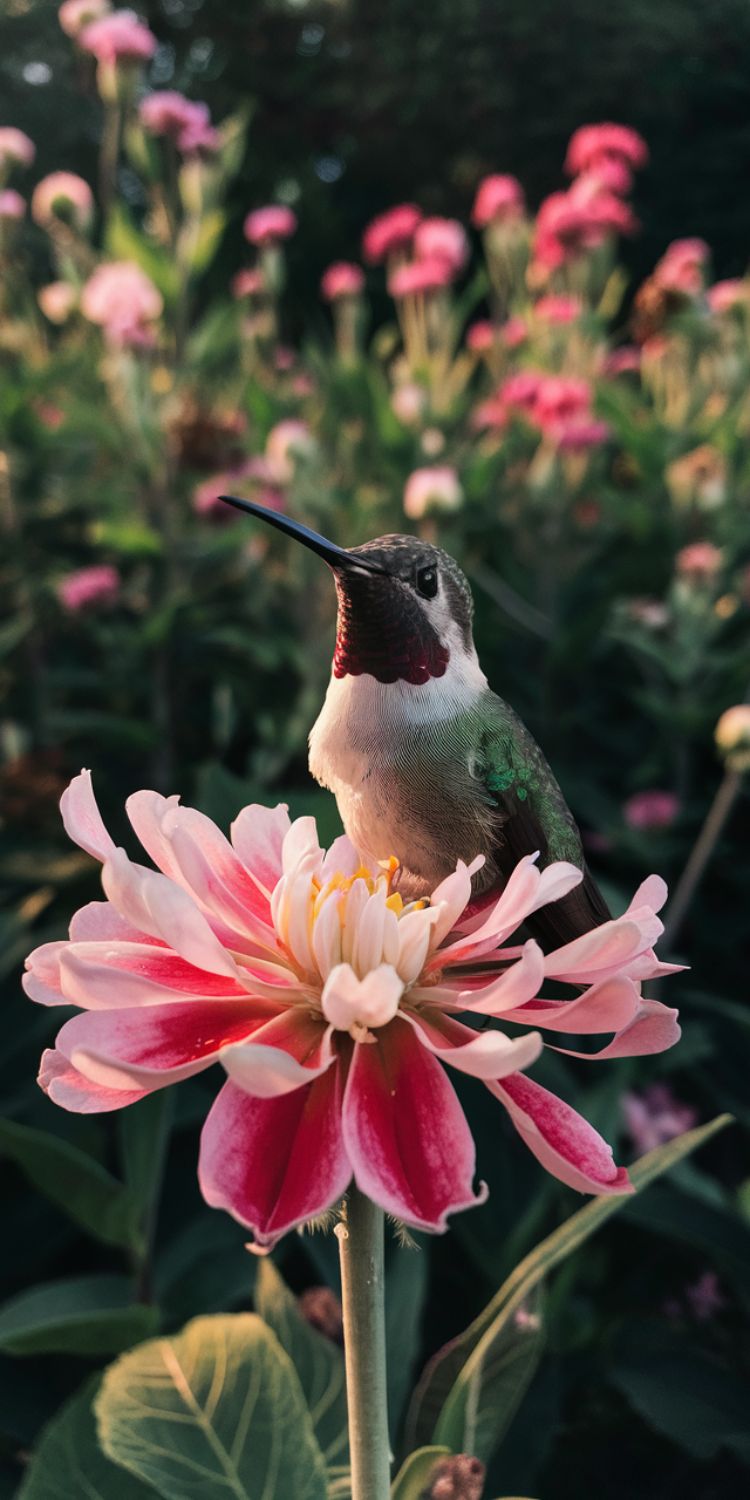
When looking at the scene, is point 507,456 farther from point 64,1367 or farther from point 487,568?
point 64,1367

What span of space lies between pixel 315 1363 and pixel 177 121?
227 centimetres

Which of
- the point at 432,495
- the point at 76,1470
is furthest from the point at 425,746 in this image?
the point at 432,495

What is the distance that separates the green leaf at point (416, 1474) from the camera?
410mm

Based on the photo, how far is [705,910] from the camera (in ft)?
6.34

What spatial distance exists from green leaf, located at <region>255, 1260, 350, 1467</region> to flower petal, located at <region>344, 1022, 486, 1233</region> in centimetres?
27

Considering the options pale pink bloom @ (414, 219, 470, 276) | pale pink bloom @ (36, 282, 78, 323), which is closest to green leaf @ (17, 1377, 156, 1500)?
pale pink bloom @ (36, 282, 78, 323)

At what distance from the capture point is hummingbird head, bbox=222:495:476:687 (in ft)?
1.26

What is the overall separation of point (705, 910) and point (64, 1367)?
123 centimetres

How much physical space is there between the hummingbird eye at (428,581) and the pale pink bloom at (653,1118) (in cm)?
127

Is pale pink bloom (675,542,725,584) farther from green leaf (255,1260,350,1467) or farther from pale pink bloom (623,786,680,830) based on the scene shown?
green leaf (255,1260,350,1467)

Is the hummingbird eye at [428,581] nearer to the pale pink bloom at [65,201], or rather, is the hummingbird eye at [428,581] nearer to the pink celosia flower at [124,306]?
the pink celosia flower at [124,306]

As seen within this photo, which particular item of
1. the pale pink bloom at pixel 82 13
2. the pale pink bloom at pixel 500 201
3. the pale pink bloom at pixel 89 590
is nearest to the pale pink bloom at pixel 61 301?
the pale pink bloom at pixel 82 13

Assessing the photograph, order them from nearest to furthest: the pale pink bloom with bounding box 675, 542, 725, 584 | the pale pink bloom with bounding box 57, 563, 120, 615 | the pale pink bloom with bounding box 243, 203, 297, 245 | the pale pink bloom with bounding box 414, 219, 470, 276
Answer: the pale pink bloom with bounding box 675, 542, 725, 584 < the pale pink bloom with bounding box 57, 563, 120, 615 < the pale pink bloom with bounding box 414, 219, 470, 276 < the pale pink bloom with bounding box 243, 203, 297, 245

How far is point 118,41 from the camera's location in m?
2.14
